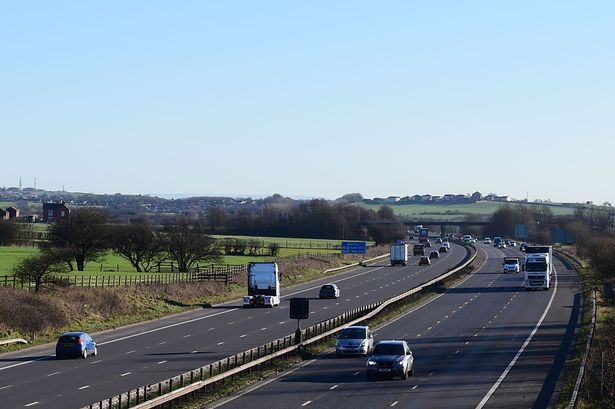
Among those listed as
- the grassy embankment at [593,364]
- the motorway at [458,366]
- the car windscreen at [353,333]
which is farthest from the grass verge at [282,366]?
the grassy embankment at [593,364]

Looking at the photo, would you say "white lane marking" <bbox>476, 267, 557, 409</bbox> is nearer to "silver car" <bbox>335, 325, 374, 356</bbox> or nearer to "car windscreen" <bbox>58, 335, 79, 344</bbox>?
"silver car" <bbox>335, 325, 374, 356</bbox>

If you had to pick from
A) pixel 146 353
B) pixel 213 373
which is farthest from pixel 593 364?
pixel 146 353

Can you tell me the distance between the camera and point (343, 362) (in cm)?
4784

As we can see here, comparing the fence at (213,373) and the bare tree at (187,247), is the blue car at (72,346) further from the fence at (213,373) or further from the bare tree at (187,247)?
the bare tree at (187,247)

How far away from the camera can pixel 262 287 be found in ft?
267

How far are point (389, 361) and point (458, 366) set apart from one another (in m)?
6.01

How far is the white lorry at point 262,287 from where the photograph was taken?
264ft

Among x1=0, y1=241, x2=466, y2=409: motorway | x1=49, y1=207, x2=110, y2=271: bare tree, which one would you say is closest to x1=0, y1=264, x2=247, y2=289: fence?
x1=0, y1=241, x2=466, y2=409: motorway

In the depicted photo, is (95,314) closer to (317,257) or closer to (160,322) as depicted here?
(160,322)

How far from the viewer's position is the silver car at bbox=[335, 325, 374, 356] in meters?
49.3

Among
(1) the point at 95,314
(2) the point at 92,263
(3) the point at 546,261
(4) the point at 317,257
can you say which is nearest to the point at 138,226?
(2) the point at 92,263

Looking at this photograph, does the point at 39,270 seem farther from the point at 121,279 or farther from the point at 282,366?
the point at 282,366

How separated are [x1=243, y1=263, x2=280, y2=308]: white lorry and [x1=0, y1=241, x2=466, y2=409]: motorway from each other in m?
1.24

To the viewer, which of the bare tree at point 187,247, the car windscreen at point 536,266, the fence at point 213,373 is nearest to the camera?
the fence at point 213,373
